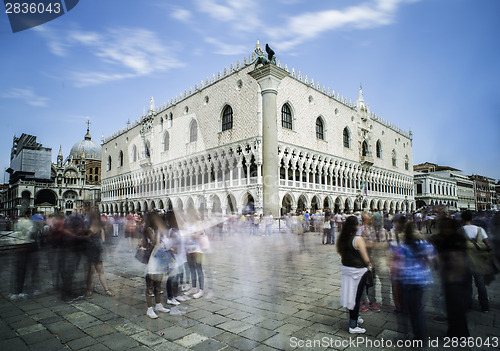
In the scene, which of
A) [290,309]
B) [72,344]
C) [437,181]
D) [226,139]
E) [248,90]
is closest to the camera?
[72,344]

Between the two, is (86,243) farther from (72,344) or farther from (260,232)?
(260,232)

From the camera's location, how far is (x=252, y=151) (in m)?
25.4

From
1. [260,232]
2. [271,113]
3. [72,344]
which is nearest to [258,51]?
[271,113]

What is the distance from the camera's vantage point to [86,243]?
558 cm

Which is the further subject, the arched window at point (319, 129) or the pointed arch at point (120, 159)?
the pointed arch at point (120, 159)

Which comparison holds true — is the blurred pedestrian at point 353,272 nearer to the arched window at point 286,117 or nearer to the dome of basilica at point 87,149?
the arched window at point 286,117

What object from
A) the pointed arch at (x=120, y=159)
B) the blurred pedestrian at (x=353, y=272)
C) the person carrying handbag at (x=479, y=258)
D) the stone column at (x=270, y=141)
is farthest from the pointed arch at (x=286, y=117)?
the pointed arch at (x=120, y=159)

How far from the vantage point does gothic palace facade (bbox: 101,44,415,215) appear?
2627cm

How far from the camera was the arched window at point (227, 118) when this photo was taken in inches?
1125

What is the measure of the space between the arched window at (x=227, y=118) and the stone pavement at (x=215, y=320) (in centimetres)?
2314

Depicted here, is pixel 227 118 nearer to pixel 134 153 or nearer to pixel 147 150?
pixel 147 150

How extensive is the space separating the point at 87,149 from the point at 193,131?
177 feet

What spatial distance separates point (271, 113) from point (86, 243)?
55.6 ft

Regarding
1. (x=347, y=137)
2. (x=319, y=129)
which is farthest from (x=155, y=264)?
(x=347, y=137)
